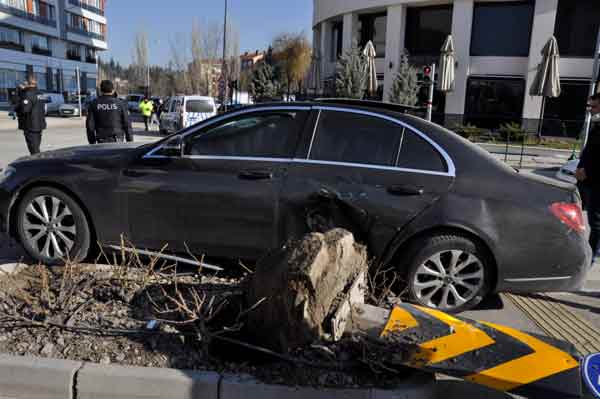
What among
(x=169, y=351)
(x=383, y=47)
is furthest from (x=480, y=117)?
(x=169, y=351)

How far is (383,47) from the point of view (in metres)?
29.4

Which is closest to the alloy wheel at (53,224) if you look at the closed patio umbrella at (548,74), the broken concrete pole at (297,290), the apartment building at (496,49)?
the broken concrete pole at (297,290)

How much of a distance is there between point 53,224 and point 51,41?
6428 cm

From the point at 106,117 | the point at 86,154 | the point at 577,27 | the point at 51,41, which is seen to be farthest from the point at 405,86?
the point at 51,41

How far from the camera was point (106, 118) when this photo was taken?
7621mm

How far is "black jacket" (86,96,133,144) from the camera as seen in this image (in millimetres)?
7590

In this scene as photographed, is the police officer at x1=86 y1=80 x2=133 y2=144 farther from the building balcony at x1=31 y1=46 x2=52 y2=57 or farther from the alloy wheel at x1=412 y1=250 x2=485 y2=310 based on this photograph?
the building balcony at x1=31 y1=46 x2=52 y2=57

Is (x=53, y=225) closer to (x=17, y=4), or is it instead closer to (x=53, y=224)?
(x=53, y=224)

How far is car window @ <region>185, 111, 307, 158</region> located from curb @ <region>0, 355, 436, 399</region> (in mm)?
2070

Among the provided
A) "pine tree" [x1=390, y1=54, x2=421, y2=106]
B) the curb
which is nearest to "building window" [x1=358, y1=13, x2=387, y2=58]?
"pine tree" [x1=390, y1=54, x2=421, y2=106]

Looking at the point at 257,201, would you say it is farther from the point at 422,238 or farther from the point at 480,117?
the point at 480,117

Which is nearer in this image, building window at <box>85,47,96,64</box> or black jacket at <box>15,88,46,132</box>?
black jacket at <box>15,88,46,132</box>

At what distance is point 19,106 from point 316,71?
22.6 meters

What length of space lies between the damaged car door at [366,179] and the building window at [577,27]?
23719mm
